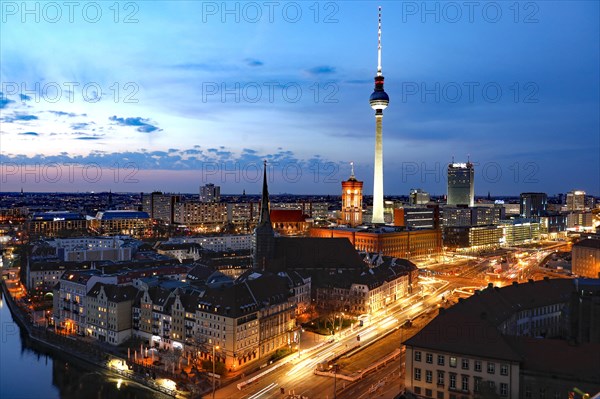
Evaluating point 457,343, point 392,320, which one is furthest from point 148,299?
point 457,343

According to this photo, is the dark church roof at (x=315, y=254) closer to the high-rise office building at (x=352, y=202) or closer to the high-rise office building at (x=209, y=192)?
the high-rise office building at (x=352, y=202)

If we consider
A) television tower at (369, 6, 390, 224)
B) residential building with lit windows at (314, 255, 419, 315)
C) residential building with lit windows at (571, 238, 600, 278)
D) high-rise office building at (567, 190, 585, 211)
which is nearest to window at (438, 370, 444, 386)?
residential building with lit windows at (314, 255, 419, 315)

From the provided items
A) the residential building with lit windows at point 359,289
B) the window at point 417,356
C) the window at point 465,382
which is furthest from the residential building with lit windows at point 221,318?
the window at point 465,382

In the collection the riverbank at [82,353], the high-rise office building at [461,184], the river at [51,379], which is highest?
the high-rise office building at [461,184]

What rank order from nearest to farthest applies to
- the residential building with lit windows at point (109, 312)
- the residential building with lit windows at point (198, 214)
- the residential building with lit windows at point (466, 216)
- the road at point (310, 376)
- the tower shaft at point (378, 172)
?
1. the road at point (310, 376)
2. the residential building with lit windows at point (109, 312)
3. the tower shaft at point (378, 172)
4. the residential building with lit windows at point (466, 216)
5. the residential building with lit windows at point (198, 214)

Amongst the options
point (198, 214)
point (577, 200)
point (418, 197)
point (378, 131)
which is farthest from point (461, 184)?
point (198, 214)

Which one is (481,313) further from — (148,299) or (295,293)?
(148,299)
